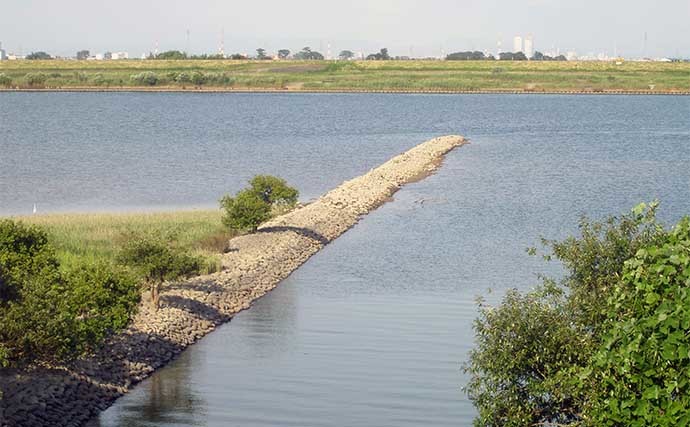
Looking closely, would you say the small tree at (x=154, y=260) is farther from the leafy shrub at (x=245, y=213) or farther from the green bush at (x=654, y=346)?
the green bush at (x=654, y=346)

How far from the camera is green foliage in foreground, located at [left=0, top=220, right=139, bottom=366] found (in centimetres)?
1870

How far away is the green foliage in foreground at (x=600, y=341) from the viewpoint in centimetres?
994

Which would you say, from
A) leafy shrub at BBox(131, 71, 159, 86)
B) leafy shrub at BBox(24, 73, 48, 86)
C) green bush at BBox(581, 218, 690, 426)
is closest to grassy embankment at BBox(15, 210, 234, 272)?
green bush at BBox(581, 218, 690, 426)

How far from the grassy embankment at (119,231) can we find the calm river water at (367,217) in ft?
10.4

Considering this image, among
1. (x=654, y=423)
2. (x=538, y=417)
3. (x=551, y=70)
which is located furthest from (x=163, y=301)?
(x=551, y=70)

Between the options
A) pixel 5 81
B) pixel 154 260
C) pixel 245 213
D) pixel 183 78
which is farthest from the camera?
pixel 183 78

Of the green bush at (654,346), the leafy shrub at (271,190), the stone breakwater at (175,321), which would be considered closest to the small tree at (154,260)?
the stone breakwater at (175,321)

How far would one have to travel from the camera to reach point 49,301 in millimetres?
19250

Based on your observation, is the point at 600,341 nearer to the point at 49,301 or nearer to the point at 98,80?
the point at 49,301

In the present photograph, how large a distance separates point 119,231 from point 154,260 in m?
10.1

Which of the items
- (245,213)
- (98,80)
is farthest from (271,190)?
(98,80)

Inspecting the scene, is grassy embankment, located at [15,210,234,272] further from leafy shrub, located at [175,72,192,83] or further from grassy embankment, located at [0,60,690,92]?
grassy embankment, located at [0,60,690,92]

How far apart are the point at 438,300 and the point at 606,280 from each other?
13251 millimetres

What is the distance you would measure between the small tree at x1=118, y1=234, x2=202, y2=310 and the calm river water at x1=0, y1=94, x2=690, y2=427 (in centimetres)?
162
